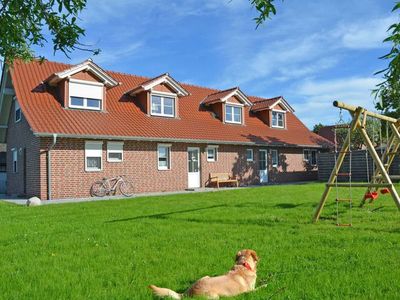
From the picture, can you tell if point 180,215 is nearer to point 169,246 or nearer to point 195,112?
point 169,246

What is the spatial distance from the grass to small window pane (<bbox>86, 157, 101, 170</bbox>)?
28.0 feet

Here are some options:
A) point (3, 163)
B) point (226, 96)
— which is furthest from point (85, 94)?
point (3, 163)

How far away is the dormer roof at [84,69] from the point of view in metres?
21.3

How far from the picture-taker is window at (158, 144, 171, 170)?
78.2 ft

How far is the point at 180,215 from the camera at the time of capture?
11977 millimetres

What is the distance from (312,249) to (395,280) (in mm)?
1980

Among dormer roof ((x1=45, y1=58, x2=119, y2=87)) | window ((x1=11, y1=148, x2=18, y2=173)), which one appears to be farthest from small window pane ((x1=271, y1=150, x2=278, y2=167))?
window ((x1=11, y1=148, x2=18, y2=173))

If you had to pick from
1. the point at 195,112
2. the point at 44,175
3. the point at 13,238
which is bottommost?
the point at 13,238

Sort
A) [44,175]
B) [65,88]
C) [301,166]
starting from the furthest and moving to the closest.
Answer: [301,166]
[65,88]
[44,175]

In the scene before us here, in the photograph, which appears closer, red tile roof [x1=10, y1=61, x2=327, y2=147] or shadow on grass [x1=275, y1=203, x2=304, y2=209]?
shadow on grass [x1=275, y1=203, x2=304, y2=209]

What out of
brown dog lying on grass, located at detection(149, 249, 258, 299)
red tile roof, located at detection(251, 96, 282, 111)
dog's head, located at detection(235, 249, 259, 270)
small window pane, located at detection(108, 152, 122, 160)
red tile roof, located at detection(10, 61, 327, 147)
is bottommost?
brown dog lying on grass, located at detection(149, 249, 258, 299)

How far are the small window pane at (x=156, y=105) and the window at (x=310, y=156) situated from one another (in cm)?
1296

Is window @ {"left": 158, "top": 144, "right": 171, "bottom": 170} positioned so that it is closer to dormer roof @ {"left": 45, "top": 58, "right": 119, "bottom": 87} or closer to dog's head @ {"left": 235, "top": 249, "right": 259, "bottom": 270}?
dormer roof @ {"left": 45, "top": 58, "right": 119, "bottom": 87}

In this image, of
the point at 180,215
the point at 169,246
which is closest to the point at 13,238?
the point at 169,246
